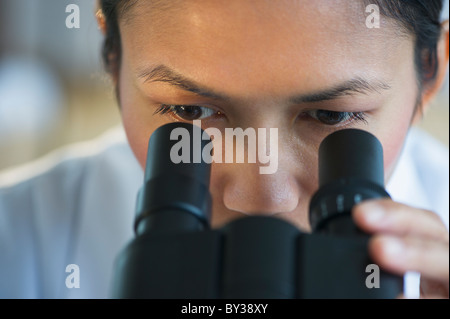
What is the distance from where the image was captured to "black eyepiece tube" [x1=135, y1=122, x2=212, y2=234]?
0.58m

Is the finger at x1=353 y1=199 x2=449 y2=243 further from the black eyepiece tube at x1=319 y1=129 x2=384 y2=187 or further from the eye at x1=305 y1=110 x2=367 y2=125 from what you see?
the eye at x1=305 y1=110 x2=367 y2=125

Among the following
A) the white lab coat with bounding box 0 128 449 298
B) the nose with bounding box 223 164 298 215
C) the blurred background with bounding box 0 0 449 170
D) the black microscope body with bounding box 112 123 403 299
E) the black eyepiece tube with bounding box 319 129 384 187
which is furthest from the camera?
the blurred background with bounding box 0 0 449 170

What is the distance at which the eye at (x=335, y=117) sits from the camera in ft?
2.37

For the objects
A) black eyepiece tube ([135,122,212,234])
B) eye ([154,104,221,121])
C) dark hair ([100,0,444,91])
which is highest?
dark hair ([100,0,444,91])

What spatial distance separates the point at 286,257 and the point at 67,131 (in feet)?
8.48

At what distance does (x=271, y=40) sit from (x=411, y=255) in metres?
0.28

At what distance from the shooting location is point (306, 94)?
654mm

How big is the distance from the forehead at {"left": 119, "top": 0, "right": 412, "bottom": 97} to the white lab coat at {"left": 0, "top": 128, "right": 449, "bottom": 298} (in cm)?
56

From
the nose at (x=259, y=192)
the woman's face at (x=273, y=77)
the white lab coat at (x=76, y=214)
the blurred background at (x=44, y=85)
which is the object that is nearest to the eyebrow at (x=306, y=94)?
the woman's face at (x=273, y=77)

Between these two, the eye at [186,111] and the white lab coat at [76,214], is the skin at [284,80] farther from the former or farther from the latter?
the white lab coat at [76,214]

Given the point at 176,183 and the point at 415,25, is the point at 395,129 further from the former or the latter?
the point at 176,183

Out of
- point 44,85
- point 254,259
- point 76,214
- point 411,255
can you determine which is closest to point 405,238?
point 411,255

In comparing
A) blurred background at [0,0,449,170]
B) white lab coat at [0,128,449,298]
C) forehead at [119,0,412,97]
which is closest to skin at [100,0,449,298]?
forehead at [119,0,412,97]

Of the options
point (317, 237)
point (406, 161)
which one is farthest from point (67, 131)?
point (317, 237)
